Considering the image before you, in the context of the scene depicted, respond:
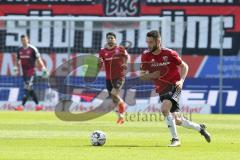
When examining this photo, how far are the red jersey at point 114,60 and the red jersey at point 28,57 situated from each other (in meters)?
6.47

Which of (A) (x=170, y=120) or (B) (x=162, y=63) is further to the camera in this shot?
(B) (x=162, y=63)

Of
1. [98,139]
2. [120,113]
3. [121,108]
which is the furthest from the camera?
[121,108]

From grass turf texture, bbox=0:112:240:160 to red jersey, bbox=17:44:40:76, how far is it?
685cm

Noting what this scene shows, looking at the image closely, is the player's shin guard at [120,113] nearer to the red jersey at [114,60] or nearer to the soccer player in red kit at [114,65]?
the soccer player in red kit at [114,65]

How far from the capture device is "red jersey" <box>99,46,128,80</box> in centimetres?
2550

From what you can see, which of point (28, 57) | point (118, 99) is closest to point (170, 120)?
point (118, 99)

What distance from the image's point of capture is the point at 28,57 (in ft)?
105

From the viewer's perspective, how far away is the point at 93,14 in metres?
41.1

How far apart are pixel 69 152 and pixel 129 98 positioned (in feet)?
59.7

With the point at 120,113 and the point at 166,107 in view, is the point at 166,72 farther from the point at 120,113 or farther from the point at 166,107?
the point at 120,113

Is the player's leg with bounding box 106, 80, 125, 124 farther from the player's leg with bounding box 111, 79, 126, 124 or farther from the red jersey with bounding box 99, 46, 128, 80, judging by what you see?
the red jersey with bounding box 99, 46, 128, 80

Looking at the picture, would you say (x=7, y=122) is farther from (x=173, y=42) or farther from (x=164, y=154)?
(x=173, y=42)

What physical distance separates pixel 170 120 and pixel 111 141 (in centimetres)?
178

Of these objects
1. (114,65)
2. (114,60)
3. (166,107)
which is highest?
(166,107)
